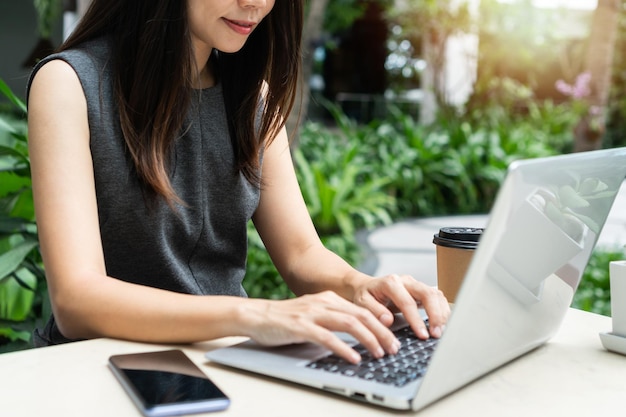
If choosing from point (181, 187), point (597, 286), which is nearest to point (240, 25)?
point (181, 187)

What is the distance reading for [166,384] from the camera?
0.80m

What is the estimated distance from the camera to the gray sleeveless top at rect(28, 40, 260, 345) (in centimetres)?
127

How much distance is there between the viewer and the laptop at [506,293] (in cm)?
71

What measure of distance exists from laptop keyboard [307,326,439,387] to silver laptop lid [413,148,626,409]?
0.04 m

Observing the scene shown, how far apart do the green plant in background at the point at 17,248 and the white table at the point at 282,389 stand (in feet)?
3.45

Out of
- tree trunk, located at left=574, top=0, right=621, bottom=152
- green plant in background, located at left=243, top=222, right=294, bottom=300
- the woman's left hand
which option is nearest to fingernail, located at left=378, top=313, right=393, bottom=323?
the woman's left hand

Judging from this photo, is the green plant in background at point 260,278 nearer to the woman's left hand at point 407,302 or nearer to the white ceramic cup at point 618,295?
the woman's left hand at point 407,302

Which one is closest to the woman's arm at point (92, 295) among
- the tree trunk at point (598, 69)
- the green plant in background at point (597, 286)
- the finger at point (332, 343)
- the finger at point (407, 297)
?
the finger at point (332, 343)

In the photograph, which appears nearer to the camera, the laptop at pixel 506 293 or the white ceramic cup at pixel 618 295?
the laptop at pixel 506 293

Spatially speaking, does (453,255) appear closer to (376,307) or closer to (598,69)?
(376,307)

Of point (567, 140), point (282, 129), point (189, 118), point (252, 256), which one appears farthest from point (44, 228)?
point (567, 140)

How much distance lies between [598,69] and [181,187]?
6.22m

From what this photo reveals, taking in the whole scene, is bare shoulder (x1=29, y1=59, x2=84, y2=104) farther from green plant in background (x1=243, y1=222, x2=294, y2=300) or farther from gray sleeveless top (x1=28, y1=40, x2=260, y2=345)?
green plant in background (x1=243, y1=222, x2=294, y2=300)

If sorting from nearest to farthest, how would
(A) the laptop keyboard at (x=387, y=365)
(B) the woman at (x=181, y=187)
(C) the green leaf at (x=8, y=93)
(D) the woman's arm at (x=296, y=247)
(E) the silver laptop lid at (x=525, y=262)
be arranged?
(E) the silver laptop lid at (x=525, y=262) < (A) the laptop keyboard at (x=387, y=365) < (B) the woman at (x=181, y=187) < (D) the woman's arm at (x=296, y=247) < (C) the green leaf at (x=8, y=93)
